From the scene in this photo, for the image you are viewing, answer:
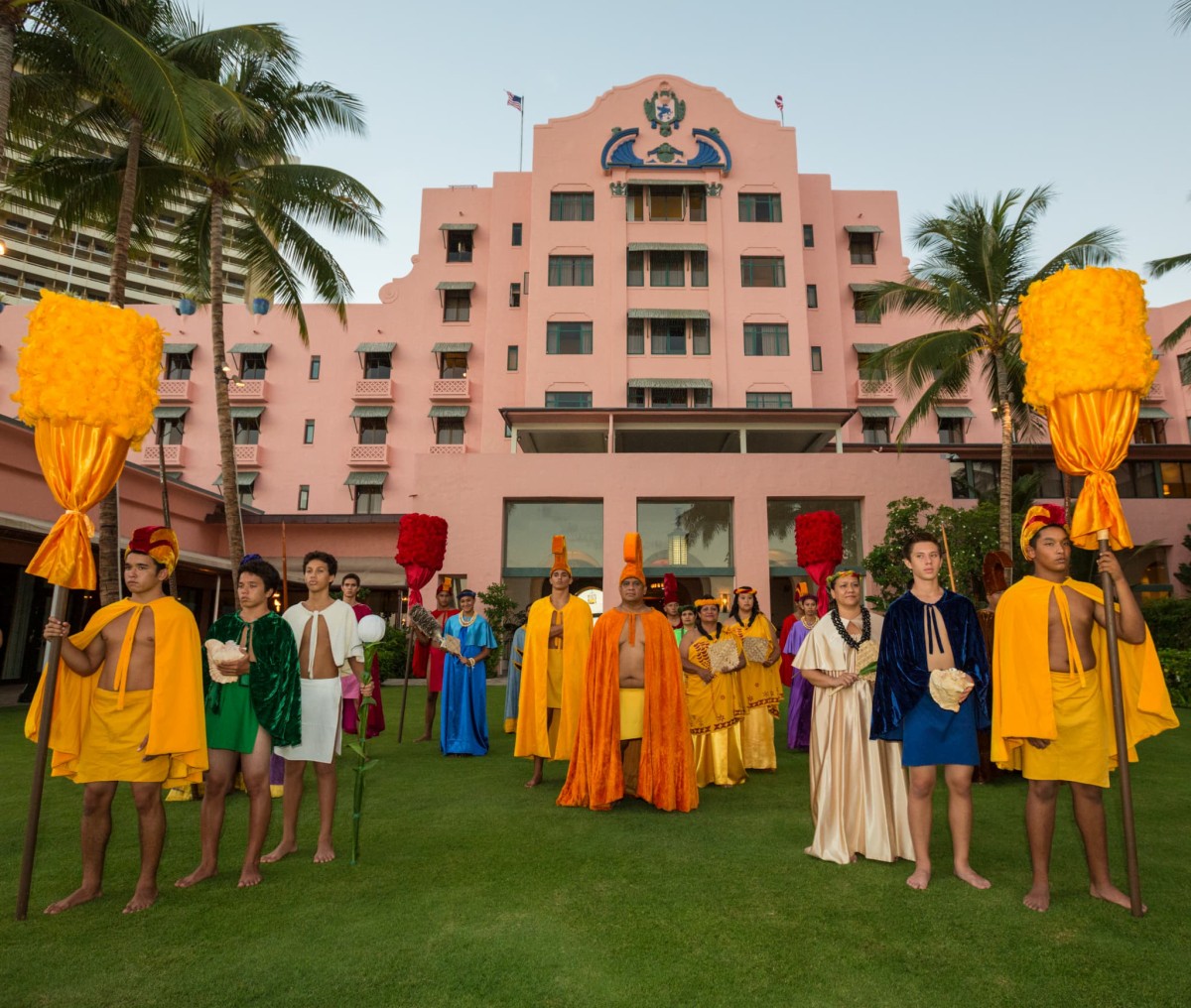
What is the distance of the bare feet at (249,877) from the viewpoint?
4.21 m

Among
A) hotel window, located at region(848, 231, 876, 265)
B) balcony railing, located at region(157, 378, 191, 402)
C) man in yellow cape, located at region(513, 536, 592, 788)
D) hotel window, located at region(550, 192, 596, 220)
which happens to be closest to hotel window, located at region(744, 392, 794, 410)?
hotel window, located at region(848, 231, 876, 265)

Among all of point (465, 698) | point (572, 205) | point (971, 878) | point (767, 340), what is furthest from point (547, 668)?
point (572, 205)

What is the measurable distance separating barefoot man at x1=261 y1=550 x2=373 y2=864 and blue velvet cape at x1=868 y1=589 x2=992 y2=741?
128 inches

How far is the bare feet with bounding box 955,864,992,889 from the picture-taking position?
4.15 metres

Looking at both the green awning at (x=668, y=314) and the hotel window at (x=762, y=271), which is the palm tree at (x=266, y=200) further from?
the hotel window at (x=762, y=271)

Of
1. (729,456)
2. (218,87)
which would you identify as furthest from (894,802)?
(729,456)

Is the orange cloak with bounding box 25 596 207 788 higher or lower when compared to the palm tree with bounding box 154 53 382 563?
lower

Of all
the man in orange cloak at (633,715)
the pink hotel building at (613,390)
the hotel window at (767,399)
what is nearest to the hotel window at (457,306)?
the pink hotel building at (613,390)

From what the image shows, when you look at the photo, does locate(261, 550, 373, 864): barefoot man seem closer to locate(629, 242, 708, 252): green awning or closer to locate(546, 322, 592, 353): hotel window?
locate(546, 322, 592, 353): hotel window

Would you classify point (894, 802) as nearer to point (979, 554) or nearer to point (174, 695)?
point (174, 695)

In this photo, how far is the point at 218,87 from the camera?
10.8 m

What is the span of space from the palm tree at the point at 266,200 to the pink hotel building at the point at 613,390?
6773mm

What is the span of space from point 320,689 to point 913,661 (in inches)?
143

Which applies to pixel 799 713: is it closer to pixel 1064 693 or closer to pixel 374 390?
pixel 1064 693
